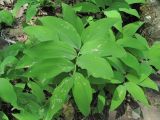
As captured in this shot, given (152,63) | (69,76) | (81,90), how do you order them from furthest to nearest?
(152,63)
(69,76)
(81,90)

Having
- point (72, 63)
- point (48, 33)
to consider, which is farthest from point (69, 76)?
point (48, 33)

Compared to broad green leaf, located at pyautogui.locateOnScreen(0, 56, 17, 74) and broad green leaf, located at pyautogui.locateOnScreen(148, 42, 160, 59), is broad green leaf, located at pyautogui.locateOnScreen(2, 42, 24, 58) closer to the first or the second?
broad green leaf, located at pyautogui.locateOnScreen(0, 56, 17, 74)

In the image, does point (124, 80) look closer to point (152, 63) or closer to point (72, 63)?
point (152, 63)

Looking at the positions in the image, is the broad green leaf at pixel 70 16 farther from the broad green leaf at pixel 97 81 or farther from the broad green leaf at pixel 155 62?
the broad green leaf at pixel 155 62

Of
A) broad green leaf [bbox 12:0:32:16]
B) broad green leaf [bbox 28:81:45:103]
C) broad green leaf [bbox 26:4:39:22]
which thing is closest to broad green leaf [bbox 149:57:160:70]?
broad green leaf [bbox 28:81:45:103]

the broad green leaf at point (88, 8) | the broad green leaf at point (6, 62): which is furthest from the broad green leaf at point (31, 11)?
the broad green leaf at point (6, 62)
